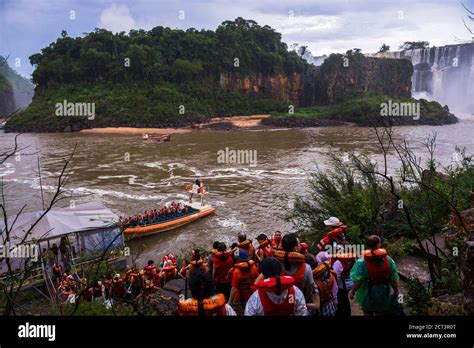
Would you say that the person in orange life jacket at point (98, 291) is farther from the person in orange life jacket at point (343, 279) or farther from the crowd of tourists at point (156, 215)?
the crowd of tourists at point (156, 215)

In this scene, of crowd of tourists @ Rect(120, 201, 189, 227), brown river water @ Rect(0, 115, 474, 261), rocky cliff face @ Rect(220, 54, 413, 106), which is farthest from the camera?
rocky cliff face @ Rect(220, 54, 413, 106)

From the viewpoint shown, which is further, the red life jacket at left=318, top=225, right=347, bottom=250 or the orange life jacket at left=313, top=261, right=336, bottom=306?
the red life jacket at left=318, top=225, right=347, bottom=250

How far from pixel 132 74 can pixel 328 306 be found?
7040 centimetres

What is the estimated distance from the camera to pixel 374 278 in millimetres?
3623

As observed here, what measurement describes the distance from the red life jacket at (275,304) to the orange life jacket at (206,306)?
330mm

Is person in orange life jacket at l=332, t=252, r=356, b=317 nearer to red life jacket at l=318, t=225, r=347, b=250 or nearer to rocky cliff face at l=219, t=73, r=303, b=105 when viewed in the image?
red life jacket at l=318, t=225, r=347, b=250

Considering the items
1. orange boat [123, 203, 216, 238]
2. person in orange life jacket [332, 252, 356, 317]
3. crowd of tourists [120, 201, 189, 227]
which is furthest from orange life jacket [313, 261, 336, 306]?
crowd of tourists [120, 201, 189, 227]

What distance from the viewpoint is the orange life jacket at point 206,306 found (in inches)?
115

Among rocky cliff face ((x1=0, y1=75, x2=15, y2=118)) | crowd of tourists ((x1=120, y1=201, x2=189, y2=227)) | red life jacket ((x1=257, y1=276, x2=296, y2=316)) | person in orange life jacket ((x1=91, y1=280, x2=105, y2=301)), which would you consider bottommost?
crowd of tourists ((x1=120, y1=201, x2=189, y2=227))

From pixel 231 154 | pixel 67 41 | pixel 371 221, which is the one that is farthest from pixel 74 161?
pixel 67 41

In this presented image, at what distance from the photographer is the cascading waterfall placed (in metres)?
73.3

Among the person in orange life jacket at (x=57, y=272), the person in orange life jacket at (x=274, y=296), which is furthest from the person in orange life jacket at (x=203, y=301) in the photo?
the person in orange life jacket at (x=57, y=272)

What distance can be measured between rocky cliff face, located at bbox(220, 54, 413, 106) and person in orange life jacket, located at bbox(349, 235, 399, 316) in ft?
251

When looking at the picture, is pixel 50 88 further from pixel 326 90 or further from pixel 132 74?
pixel 326 90
